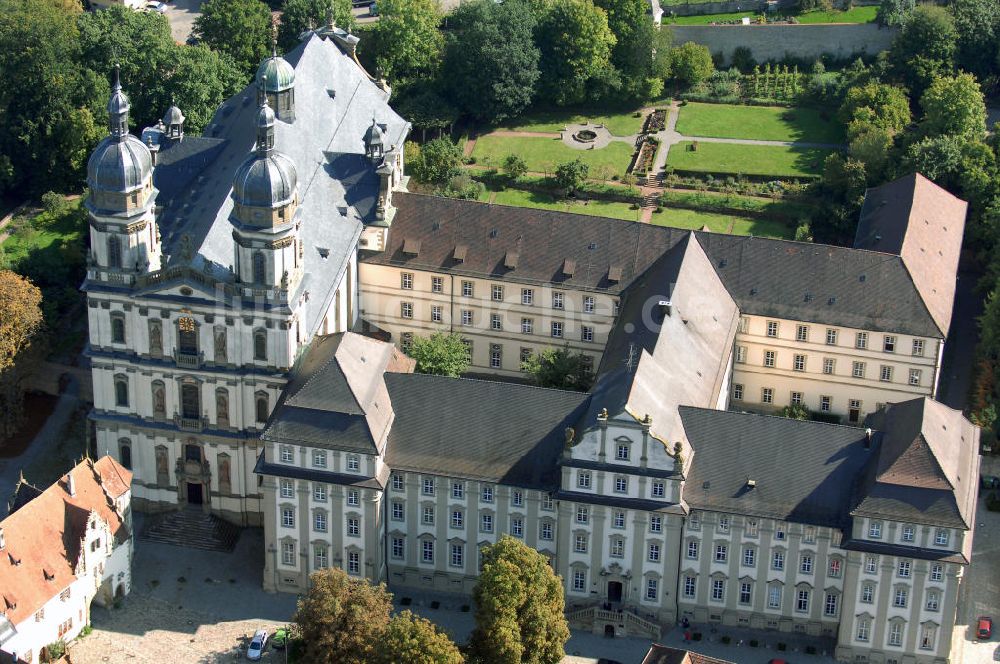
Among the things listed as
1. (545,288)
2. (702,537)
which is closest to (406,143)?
(545,288)

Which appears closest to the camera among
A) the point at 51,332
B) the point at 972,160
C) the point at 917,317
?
the point at 917,317

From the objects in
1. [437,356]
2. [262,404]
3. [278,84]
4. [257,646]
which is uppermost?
[278,84]

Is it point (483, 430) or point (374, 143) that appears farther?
point (374, 143)

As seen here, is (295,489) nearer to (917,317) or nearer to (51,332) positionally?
(51,332)

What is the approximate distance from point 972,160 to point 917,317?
99.0ft

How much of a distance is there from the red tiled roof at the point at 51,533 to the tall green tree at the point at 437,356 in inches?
978

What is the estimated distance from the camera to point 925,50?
190 metres

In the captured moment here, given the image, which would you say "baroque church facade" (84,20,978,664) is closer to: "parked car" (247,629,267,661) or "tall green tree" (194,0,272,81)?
"parked car" (247,629,267,661)

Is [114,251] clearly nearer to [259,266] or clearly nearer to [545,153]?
[259,266]

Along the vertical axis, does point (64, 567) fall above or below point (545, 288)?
below

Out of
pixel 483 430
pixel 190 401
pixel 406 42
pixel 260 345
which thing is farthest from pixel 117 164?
pixel 406 42

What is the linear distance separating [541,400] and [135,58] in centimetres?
7053

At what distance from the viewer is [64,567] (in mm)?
122438

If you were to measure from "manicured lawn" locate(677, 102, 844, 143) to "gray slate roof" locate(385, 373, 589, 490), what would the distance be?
68265mm
